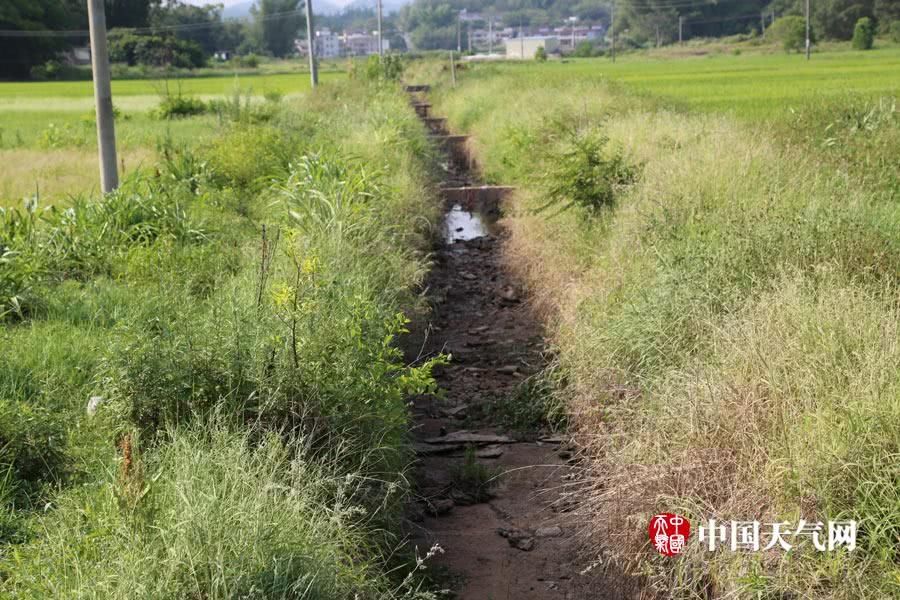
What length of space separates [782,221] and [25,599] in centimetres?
560

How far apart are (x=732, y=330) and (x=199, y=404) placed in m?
2.92

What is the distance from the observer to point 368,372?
5.65 m

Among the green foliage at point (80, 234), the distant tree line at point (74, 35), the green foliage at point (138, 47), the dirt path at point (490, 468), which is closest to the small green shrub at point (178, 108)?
the distant tree line at point (74, 35)

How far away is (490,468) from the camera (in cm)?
700

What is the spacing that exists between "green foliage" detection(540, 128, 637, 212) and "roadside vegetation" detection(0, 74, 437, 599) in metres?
2.48

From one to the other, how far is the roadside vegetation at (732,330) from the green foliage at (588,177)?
25 mm

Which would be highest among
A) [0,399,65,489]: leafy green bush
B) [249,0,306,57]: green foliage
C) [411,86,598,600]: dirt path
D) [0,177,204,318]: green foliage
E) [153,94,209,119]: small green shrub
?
[249,0,306,57]: green foliage

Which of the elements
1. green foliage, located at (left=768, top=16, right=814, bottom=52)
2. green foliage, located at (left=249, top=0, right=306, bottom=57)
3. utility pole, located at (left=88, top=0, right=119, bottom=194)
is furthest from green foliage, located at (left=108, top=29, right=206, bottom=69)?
green foliage, located at (left=249, top=0, right=306, bottom=57)

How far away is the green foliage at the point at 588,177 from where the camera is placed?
36.0 ft

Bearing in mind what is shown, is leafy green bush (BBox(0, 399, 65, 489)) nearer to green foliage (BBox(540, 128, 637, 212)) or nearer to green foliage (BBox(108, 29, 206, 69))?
green foliage (BBox(540, 128, 637, 212))

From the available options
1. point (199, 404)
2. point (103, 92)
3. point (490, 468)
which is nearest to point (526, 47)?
point (103, 92)

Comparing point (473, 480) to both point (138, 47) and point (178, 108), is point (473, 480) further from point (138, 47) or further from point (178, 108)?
point (138, 47)

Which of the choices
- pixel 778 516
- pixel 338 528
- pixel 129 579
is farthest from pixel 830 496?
pixel 129 579

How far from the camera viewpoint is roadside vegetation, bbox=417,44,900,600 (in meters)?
4.35
